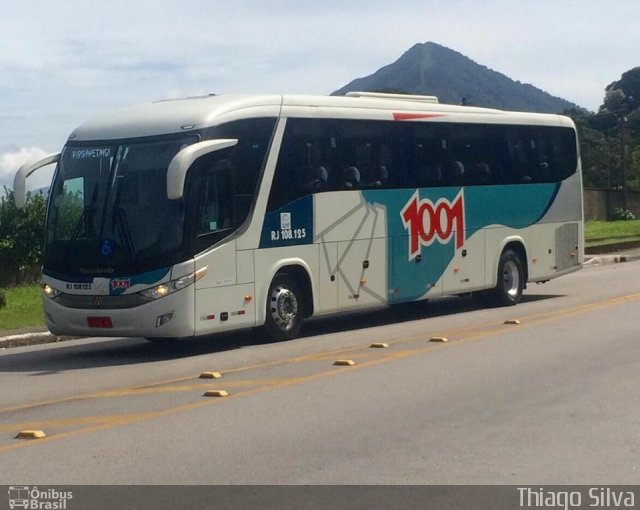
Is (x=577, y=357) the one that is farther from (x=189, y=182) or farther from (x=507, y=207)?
(x=507, y=207)

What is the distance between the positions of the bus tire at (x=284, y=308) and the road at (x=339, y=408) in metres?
0.33

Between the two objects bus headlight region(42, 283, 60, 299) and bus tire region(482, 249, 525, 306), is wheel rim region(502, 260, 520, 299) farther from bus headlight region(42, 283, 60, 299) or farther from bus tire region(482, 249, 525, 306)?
bus headlight region(42, 283, 60, 299)

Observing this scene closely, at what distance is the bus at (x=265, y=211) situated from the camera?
1509 cm

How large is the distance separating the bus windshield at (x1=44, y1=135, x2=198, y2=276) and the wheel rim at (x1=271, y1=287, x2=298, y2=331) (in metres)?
2.03

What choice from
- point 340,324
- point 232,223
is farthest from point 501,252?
point 232,223

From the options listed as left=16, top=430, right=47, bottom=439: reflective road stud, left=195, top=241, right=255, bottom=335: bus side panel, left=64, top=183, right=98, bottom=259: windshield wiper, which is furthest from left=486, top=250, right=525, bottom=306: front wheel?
left=16, top=430, right=47, bottom=439: reflective road stud

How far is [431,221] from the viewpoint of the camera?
19.5 m

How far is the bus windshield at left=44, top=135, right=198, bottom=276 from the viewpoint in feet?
49.3

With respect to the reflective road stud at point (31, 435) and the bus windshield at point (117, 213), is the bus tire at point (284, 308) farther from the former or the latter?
the reflective road stud at point (31, 435)

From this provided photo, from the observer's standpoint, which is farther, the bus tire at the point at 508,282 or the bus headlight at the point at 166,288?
the bus tire at the point at 508,282

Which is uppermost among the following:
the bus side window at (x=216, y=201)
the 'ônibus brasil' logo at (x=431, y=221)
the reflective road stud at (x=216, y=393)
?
the bus side window at (x=216, y=201)

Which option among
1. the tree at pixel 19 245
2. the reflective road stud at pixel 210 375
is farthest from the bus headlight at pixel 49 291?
the tree at pixel 19 245

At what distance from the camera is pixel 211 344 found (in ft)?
56.4

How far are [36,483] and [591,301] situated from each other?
15.0 meters
